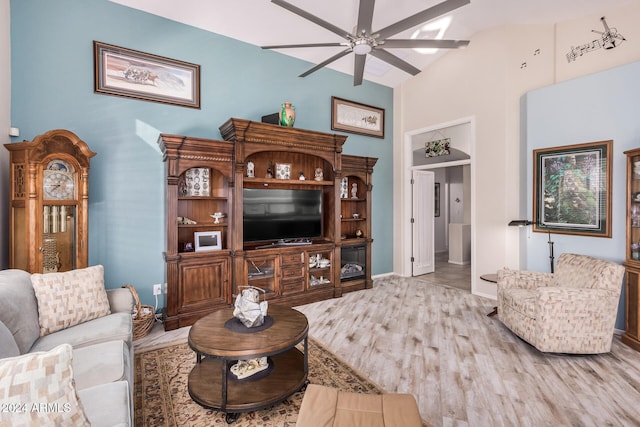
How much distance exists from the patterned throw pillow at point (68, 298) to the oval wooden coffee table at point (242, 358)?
37.2 inches

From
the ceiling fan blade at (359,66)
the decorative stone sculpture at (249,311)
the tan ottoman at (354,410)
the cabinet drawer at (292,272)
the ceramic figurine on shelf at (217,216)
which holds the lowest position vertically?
the tan ottoman at (354,410)

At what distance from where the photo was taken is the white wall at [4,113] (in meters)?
2.88

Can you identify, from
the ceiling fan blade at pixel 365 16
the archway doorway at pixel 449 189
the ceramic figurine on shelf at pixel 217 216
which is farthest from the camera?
the archway doorway at pixel 449 189

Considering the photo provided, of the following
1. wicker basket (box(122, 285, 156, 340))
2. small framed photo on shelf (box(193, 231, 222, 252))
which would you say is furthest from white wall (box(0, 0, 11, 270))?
small framed photo on shelf (box(193, 231, 222, 252))

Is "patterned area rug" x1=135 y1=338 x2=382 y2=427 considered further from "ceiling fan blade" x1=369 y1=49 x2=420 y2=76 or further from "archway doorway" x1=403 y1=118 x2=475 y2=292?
"archway doorway" x1=403 y1=118 x2=475 y2=292

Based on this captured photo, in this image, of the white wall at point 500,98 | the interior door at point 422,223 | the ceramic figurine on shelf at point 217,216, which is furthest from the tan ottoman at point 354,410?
the interior door at point 422,223

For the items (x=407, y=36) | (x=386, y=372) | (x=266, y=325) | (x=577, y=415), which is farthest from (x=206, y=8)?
(x=577, y=415)

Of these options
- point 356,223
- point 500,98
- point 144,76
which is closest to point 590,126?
point 500,98

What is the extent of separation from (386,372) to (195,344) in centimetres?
157

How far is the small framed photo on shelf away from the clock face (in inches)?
51.1

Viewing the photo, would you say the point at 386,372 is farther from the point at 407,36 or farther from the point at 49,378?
the point at 407,36

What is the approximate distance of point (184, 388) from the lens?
2311 mm

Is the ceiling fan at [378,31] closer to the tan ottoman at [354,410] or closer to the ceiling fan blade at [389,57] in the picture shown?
the ceiling fan blade at [389,57]

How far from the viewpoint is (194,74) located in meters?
3.99
